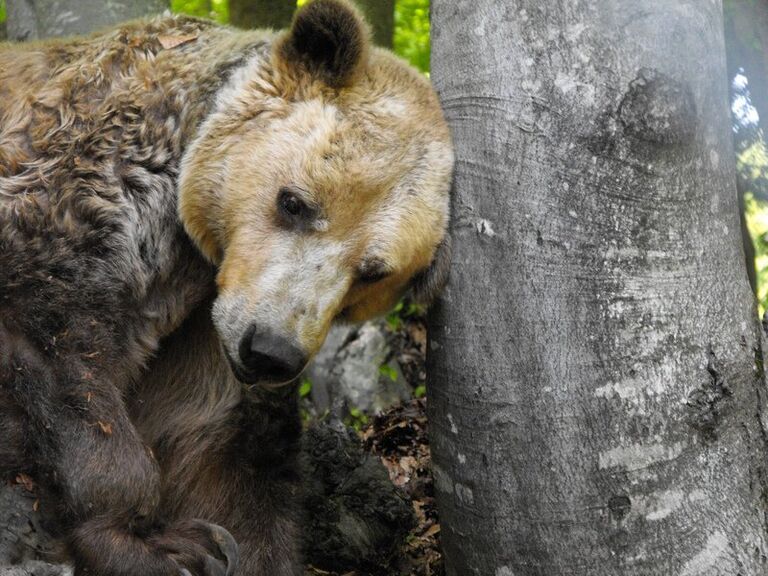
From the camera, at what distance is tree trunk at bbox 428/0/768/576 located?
3.48 m

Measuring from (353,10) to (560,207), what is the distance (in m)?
1.38

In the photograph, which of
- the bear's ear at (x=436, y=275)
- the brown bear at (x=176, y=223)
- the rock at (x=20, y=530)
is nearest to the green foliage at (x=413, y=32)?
the brown bear at (x=176, y=223)

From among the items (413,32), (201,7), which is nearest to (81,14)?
(201,7)

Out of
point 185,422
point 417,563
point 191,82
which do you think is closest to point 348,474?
point 417,563

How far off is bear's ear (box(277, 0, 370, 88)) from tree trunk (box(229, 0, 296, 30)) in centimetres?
232

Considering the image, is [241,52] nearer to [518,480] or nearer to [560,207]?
[560,207]

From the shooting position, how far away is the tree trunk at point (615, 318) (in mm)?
3480

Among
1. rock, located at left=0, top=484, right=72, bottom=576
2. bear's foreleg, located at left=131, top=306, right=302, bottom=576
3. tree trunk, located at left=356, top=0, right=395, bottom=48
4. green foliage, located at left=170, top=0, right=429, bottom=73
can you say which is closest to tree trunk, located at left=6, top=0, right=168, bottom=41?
green foliage, located at left=170, top=0, right=429, bottom=73

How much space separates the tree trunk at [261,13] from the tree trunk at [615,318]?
3.09 m

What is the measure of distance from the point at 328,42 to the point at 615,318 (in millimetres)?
1837

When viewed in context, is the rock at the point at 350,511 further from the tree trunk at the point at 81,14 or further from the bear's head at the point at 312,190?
the tree trunk at the point at 81,14

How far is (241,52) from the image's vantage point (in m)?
4.42

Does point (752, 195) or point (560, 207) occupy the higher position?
point (560, 207)

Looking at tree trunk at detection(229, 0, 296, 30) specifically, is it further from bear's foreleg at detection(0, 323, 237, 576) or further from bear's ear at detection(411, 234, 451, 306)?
bear's foreleg at detection(0, 323, 237, 576)
